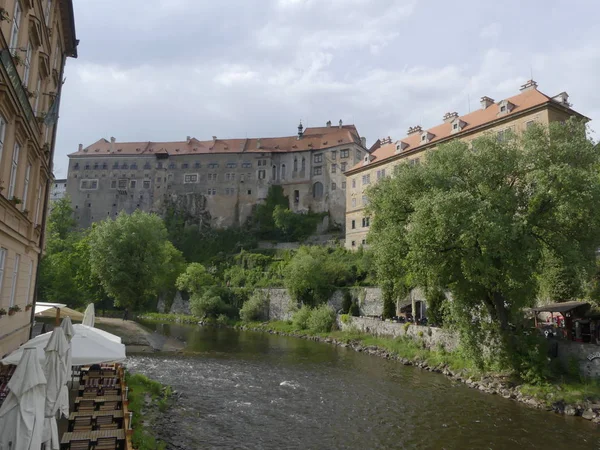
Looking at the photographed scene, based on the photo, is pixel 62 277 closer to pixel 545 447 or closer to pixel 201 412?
pixel 201 412

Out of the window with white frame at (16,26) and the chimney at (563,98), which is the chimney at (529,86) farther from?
the window with white frame at (16,26)

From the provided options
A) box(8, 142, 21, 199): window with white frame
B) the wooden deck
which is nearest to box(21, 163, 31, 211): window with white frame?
box(8, 142, 21, 199): window with white frame

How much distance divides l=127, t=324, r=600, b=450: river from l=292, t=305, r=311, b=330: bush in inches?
574

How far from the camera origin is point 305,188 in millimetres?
70000

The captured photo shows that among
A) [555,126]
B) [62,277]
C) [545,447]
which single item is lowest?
[545,447]

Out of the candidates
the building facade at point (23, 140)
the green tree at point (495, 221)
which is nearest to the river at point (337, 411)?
the green tree at point (495, 221)

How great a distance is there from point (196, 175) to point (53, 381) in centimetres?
6962

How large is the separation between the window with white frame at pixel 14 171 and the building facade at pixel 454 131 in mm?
15693

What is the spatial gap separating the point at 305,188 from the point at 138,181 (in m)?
30.4

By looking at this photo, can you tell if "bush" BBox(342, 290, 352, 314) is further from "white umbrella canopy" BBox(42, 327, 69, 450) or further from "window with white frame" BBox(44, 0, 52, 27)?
Answer: "white umbrella canopy" BBox(42, 327, 69, 450)

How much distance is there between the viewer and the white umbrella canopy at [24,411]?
620cm

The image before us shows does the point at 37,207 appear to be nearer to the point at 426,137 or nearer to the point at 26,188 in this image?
the point at 26,188

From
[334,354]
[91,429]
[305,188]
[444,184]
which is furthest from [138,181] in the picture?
[91,429]

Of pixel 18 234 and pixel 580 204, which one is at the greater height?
pixel 580 204
